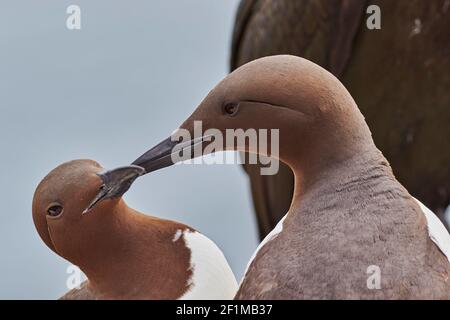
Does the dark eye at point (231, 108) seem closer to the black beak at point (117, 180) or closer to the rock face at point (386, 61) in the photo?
the black beak at point (117, 180)

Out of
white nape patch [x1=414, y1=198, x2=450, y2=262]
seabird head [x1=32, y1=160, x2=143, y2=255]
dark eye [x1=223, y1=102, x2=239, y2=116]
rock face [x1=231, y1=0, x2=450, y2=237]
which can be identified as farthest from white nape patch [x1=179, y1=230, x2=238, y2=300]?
rock face [x1=231, y1=0, x2=450, y2=237]

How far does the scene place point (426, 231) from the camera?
2.04 meters

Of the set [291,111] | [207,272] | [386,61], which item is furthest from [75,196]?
[386,61]

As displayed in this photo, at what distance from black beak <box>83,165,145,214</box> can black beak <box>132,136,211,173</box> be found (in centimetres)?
3

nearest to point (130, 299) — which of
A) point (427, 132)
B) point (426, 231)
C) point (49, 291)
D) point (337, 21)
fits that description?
point (426, 231)

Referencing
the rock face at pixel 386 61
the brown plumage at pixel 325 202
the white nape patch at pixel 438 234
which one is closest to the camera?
the brown plumage at pixel 325 202

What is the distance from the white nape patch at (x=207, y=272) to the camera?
2.30 m

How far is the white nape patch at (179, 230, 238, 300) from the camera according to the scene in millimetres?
2297

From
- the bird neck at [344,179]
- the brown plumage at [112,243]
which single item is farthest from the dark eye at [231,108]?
the brown plumage at [112,243]

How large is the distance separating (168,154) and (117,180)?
11 centimetres

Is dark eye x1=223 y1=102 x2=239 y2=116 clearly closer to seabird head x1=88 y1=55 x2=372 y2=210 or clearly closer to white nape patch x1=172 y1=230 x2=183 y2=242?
seabird head x1=88 y1=55 x2=372 y2=210

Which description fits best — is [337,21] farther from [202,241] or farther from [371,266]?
[371,266]

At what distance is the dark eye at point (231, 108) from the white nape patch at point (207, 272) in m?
0.30

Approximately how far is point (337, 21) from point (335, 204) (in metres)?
3.10
